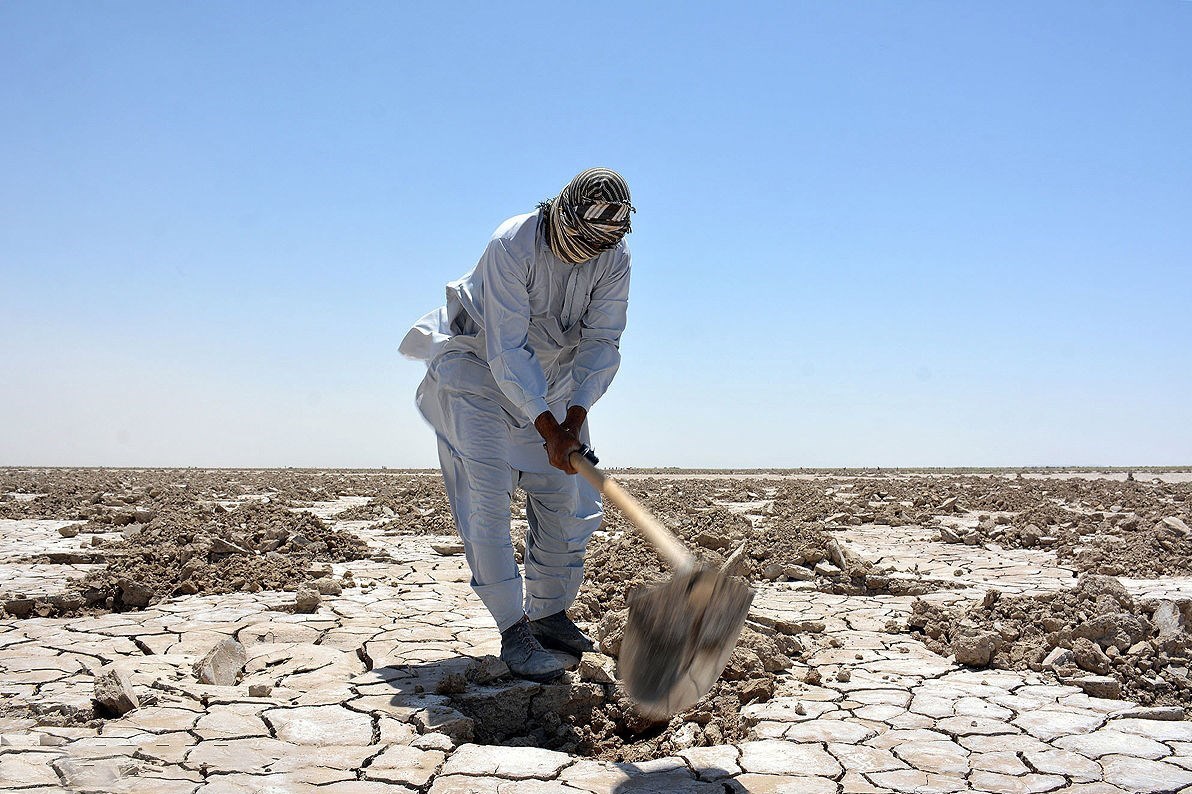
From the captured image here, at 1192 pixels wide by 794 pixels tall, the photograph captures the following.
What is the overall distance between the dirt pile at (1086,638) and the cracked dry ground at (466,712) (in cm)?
6

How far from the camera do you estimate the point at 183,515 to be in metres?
7.36

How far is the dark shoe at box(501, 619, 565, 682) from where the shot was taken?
9.37 ft

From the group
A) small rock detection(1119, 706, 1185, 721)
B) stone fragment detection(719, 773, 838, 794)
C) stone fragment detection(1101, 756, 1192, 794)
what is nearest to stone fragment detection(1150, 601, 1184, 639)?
small rock detection(1119, 706, 1185, 721)

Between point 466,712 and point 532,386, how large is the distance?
1.01 m

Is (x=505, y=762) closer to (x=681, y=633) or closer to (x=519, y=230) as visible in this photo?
(x=681, y=633)

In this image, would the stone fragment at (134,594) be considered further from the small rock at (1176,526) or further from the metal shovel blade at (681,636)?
the small rock at (1176,526)

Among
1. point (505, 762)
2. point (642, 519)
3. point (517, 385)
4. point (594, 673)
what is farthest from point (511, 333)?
point (505, 762)

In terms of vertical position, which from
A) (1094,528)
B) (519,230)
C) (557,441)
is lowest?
(1094,528)

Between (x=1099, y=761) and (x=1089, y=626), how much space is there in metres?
1.09

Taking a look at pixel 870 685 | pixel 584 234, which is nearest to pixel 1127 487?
pixel 870 685

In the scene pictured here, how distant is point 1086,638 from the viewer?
321 centimetres

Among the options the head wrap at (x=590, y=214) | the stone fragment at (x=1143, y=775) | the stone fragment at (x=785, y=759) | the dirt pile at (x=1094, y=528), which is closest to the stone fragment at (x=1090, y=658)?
the stone fragment at (x=1143, y=775)

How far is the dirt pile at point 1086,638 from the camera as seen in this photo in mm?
2883

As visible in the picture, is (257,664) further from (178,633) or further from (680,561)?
(680,561)
